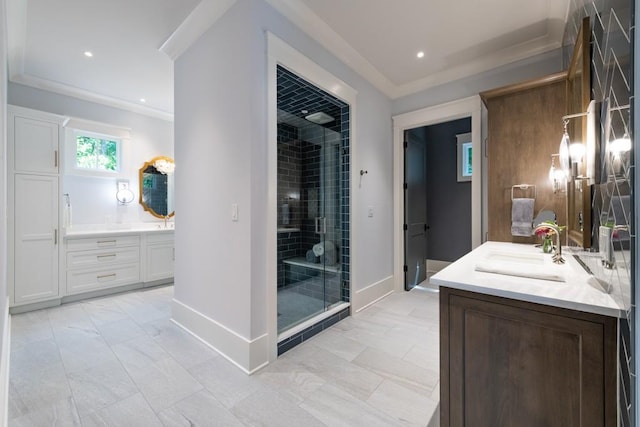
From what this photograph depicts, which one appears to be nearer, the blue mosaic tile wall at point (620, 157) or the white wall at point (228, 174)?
the blue mosaic tile wall at point (620, 157)

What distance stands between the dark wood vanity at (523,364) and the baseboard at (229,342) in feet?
3.98

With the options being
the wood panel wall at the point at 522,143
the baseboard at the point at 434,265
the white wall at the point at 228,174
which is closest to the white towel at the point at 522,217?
the wood panel wall at the point at 522,143

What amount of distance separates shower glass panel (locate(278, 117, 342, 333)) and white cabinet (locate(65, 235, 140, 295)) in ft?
7.78

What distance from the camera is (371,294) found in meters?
3.16

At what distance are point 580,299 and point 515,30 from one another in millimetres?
2648

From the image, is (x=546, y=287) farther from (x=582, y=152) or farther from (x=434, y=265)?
(x=434, y=265)

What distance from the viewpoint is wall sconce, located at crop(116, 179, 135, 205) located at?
13.2 ft

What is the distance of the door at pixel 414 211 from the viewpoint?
12.2 feet

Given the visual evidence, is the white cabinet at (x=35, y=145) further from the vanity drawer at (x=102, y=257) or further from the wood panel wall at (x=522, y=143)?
the wood panel wall at (x=522, y=143)

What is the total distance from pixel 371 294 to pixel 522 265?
1831 mm

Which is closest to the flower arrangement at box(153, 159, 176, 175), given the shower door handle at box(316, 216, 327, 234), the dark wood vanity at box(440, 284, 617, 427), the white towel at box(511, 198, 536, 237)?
the shower door handle at box(316, 216, 327, 234)

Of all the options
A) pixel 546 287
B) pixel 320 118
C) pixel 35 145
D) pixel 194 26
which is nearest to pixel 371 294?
pixel 320 118

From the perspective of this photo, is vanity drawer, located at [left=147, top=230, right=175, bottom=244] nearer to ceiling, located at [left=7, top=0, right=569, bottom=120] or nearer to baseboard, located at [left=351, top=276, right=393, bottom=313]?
ceiling, located at [left=7, top=0, right=569, bottom=120]

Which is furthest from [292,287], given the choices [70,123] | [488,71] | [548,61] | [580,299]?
[70,123]
